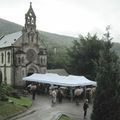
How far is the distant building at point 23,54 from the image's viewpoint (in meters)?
59.7

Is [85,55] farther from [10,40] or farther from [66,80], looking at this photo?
[66,80]

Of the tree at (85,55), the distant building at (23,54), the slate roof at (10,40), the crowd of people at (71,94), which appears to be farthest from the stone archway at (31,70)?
the crowd of people at (71,94)

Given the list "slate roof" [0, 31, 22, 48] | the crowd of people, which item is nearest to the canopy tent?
the crowd of people

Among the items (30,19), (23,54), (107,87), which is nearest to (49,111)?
(107,87)

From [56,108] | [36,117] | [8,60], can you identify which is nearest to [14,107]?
[36,117]

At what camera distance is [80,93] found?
4266cm

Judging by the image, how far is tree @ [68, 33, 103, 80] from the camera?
64812 millimetres

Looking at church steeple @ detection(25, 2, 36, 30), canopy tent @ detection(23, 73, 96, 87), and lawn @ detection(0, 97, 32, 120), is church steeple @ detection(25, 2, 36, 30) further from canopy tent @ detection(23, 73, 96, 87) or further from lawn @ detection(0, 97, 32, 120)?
lawn @ detection(0, 97, 32, 120)

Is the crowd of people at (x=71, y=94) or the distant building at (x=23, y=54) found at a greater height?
the distant building at (x=23, y=54)

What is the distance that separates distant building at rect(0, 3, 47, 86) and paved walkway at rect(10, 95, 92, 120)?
17102 mm

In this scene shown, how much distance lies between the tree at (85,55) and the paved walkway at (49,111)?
22869mm

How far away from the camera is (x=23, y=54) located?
195ft

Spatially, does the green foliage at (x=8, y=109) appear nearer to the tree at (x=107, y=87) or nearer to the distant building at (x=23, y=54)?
the tree at (x=107, y=87)

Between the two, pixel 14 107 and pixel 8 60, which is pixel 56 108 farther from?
pixel 8 60
